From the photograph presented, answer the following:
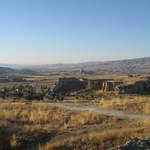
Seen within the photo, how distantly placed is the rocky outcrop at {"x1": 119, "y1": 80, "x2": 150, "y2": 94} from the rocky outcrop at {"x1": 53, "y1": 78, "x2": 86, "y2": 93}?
10.1m

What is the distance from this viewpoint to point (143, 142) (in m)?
8.64

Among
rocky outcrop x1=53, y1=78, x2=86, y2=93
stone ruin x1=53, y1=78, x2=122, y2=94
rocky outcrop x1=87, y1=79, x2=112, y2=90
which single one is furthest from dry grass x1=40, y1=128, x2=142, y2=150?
rocky outcrop x1=53, y1=78, x2=86, y2=93

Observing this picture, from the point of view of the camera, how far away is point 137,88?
4128 centimetres

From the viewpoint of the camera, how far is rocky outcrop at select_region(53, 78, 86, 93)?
4675 cm

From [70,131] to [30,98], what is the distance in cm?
2212

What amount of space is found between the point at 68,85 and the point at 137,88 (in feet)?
47.1

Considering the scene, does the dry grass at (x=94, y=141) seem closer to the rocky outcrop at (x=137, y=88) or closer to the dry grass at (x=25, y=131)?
the dry grass at (x=25, y=131)

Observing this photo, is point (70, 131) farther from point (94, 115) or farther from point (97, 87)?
point (97, 87)

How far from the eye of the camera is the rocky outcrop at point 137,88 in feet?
133

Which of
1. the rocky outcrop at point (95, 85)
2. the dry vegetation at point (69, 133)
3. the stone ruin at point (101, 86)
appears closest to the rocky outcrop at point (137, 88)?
the stone ruin at point (101, 86)

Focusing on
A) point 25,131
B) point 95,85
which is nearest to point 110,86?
point 95,85

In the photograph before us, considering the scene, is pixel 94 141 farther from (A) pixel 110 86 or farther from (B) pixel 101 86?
Result: (B) pixel 101 86

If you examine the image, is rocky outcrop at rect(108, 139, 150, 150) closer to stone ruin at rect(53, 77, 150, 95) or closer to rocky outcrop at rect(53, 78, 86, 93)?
stone ruin at rect(53, 77, 150, 95)

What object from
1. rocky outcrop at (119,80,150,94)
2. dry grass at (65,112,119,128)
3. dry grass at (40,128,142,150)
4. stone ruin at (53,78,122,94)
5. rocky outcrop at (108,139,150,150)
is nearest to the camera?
rocky outcrop at (108,139,150,150)
